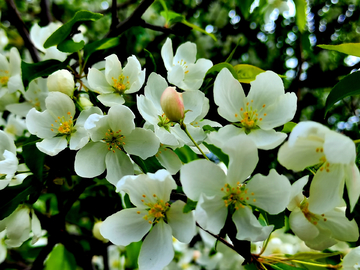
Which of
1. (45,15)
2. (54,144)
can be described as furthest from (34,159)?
(45,15)

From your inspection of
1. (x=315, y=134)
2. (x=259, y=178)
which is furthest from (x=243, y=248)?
(x=315, y=134)

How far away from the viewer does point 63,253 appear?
150 cm

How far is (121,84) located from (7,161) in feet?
1.28

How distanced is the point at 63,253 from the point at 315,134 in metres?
1.36

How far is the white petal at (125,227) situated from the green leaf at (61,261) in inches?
34.9

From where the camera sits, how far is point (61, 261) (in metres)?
1.48

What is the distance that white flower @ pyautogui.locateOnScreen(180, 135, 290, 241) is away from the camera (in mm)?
666

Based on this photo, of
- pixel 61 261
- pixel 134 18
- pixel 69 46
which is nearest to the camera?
pixel 69 46

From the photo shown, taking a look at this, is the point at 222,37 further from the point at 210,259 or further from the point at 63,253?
the point at 63,253

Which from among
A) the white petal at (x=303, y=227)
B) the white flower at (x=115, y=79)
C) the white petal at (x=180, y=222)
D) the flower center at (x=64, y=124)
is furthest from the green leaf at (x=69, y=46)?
the white petal at (x=303, y=227)

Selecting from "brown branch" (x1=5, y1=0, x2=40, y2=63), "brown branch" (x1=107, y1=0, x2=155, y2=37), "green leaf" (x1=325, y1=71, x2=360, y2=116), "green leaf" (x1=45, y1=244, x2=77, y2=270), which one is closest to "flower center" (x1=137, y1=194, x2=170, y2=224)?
"green leaf" (x1=325, y1=71, x2=360, y2=116)

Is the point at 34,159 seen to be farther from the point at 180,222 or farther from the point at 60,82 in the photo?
the point at 180,222

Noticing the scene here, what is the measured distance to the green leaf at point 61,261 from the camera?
1465 mm

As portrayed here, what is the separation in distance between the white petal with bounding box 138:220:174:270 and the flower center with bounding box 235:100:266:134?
1.13 feet
